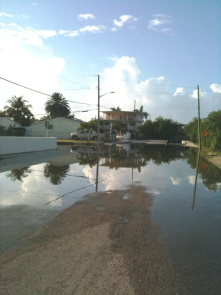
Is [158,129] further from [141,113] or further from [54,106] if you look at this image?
[54,106]

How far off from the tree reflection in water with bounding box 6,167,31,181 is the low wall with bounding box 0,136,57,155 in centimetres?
667

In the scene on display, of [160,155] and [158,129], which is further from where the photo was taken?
[158,129]

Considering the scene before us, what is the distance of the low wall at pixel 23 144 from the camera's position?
18.7m

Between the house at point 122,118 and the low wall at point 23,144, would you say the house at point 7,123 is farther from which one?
the low wall at point 23,144

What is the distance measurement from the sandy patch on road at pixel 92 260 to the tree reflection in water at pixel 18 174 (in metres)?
5.46

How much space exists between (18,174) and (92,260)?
8.63m

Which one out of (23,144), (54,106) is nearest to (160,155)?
(23,144)

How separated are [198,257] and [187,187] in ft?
19.6

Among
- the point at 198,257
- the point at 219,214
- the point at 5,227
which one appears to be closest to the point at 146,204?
the point at 219,214

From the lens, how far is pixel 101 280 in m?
3.49

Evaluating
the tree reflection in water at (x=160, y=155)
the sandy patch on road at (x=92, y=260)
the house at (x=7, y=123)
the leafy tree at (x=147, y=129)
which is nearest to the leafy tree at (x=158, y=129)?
the leafy tree at (x=147, y=129)

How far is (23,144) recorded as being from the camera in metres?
20.8

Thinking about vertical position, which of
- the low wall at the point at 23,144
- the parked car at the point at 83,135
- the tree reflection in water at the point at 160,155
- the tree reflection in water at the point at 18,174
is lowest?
the tree reflection in water at the point at 18,174

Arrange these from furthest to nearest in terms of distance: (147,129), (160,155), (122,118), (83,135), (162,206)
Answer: (122,118)
(147,129)
(83,135)
(160,155)
(162,206)
